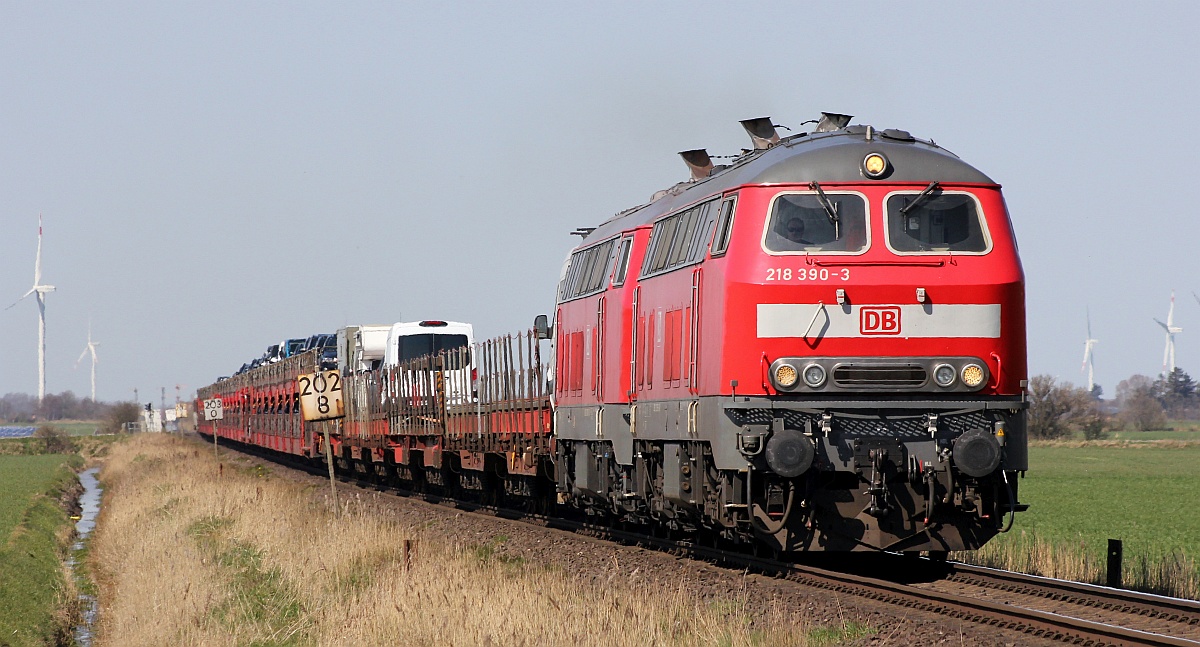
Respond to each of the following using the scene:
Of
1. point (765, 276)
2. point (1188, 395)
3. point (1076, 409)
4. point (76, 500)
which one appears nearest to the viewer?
point (765, 276)

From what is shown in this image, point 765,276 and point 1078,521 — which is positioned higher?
point 765,276

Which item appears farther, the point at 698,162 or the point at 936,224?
the point at 698,162

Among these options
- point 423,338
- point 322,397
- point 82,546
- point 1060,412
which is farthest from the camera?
point 1060,412

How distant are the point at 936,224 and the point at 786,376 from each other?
200 centimetres

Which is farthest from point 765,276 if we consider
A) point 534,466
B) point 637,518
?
point 534,466

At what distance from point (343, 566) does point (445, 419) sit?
11868mm

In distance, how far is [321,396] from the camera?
22.2 meters

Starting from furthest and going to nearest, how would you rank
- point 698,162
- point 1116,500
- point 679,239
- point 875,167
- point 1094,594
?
point 1116,500 → point 698,162 → point 679,239 → point 875,167 → point 1094,594

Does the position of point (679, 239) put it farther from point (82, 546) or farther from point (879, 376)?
point (82, 546)

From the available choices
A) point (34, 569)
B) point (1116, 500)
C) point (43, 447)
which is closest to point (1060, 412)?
point (1116, 500)

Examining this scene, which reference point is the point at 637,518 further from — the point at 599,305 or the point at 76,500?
the point at 76,500

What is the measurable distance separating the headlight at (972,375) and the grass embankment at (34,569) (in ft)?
36.3

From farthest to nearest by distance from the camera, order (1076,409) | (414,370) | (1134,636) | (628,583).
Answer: (1076,409)
(414,370)
(628,583)
(1134,636)

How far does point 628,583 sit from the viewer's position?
13914 millimetres
